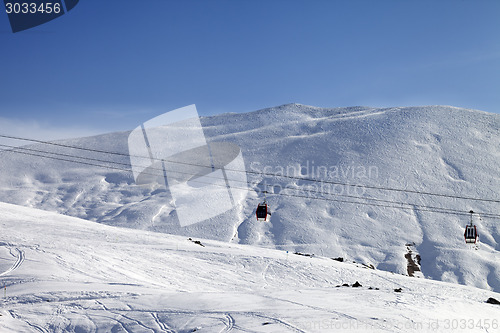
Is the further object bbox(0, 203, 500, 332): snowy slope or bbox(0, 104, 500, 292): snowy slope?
bbox(0, 104, 500, 292): snowy slope

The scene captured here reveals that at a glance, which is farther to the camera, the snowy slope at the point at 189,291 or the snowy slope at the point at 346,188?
the snowy slope at the point at 346,188

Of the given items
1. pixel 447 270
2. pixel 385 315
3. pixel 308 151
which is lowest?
pixel 447 270

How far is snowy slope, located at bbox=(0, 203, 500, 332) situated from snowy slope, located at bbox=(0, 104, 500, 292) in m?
20.0

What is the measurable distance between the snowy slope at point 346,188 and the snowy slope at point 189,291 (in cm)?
1996

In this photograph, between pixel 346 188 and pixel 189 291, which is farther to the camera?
pixel 346 188

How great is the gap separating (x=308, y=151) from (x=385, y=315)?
Answer: 7371 centimetres

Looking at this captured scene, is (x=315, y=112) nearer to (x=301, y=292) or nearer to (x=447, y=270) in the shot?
(x=447, y=270)

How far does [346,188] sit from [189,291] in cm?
5494

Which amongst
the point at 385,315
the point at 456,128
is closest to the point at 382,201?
the point at 456,128

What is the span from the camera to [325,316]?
19.3 metres

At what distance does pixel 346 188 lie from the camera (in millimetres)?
77875

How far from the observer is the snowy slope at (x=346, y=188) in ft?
193

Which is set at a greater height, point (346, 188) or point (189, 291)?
point (189, 291)

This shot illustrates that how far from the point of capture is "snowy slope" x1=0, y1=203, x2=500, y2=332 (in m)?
18.8
